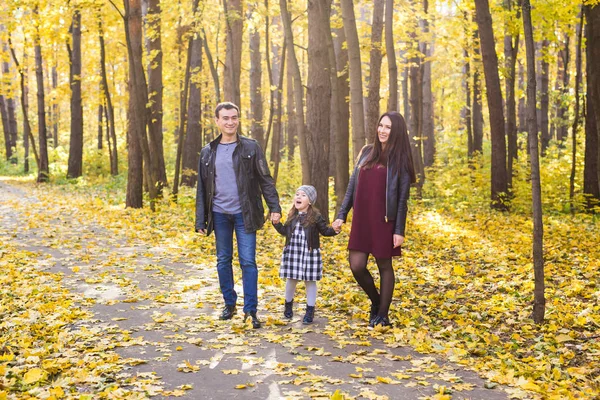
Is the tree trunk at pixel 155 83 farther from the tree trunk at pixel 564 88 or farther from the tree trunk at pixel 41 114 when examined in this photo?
the tree trunk at pixel 564 88

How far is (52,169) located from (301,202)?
2691cm

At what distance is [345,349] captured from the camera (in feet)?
17.9

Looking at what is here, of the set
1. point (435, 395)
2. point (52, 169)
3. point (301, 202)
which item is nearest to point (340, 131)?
point (301, 202)

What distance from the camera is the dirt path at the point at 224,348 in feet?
14.6

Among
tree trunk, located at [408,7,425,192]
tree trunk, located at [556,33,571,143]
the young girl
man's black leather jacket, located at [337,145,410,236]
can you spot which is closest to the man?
the young girl

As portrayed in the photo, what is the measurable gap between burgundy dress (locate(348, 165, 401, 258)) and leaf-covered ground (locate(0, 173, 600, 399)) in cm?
81

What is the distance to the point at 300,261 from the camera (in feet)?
20.5

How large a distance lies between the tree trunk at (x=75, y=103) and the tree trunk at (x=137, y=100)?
930cm

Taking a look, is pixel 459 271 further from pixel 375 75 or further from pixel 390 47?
pixel 375 75

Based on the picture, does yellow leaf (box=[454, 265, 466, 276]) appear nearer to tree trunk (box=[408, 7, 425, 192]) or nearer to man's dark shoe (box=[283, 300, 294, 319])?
man's dark shoe (box=[283, 300, 294, 319])

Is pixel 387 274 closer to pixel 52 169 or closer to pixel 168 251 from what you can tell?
pixel 168 251

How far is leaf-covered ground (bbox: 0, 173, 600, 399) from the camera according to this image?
456 centimetres

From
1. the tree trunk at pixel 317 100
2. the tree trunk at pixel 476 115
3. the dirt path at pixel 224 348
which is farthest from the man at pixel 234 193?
the tree trunk at pixel 476 115

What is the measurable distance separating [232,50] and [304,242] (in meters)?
9.01
